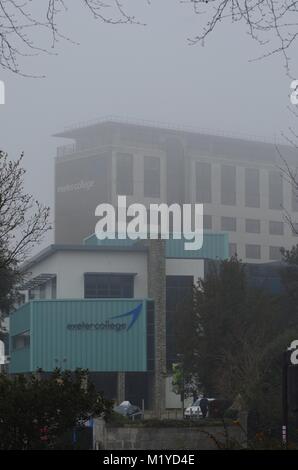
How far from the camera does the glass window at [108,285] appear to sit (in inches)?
2997

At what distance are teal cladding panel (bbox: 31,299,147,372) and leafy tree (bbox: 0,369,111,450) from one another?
183ft

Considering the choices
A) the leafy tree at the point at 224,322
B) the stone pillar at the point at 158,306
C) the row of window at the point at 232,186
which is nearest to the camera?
the leafy tree at the point at 224,322

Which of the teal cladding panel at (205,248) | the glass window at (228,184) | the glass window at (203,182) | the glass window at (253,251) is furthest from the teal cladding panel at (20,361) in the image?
the glass window at (228,184)

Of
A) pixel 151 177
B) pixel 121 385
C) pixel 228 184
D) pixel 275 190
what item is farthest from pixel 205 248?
pixel 275 190

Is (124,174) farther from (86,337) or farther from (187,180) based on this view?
(86,337)

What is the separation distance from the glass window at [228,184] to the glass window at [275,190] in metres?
4.90

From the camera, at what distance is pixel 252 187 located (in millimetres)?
130250

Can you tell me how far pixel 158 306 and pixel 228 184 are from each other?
56783 mm

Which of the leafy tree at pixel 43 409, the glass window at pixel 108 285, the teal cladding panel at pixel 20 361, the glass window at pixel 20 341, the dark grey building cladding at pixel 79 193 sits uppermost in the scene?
the dark grey building cladding at pixel 79 193

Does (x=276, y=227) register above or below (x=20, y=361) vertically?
above

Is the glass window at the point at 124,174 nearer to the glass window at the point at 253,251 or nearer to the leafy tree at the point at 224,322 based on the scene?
the glass window at the point at 253,251

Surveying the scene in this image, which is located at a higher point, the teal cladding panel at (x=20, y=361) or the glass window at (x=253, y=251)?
the glass window at (x=253, y=251)

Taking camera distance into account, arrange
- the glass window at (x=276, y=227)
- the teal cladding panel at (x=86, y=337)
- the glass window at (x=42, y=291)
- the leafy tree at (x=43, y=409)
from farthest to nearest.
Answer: the glass window at (x=276, y=227) < the glass window at (x=42, y=291) < the teal cladding panel at (x=86, y=337) < the leafy tree at (x=43, y=409)
